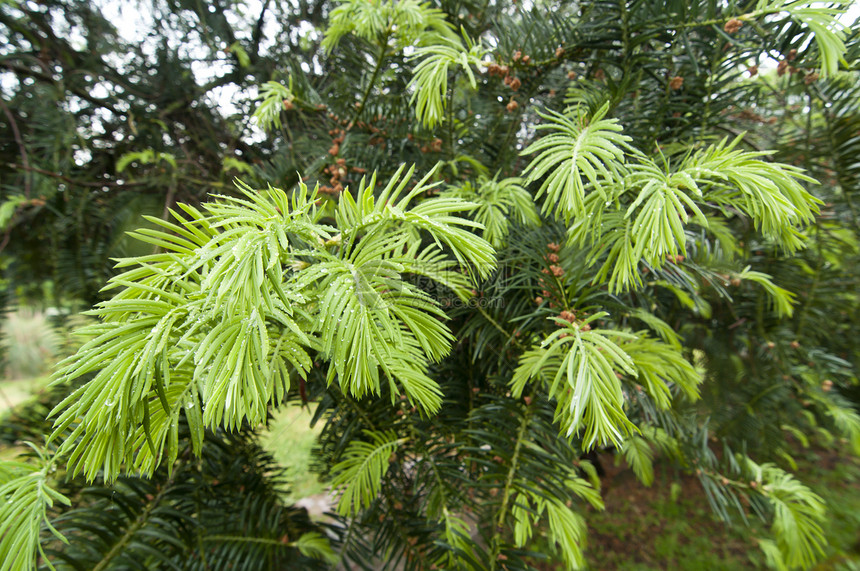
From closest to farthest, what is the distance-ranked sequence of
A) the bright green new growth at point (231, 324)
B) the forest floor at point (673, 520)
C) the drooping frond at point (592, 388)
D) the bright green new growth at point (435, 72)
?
the bright green new growth at point (231, 324) → the drooping frond at point (592, 388) → the bright green new growth at point (435, 72) → the forest floor at point (673, 520)

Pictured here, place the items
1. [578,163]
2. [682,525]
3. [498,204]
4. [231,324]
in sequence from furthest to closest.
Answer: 1. [682,525]
2. [498,204]
3. [578,163]
4. [231,324]

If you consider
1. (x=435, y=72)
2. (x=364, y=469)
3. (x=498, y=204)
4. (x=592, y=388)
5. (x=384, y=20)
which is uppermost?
(x=384, y=20)

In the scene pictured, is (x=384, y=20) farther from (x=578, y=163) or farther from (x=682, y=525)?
(x=682, y=525)

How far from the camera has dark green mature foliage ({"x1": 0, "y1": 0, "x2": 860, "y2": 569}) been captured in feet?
1.17

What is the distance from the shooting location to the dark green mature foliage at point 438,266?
355 mm

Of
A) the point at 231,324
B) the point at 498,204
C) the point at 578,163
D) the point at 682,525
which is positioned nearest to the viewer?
the point at 231,324

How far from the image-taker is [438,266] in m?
0.54

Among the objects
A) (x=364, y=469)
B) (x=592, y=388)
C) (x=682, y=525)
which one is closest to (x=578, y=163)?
(x=592, y=388)

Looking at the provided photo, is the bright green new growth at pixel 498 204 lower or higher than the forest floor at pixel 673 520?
higher

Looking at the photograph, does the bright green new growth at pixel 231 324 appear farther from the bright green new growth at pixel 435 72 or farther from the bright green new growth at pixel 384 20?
the bright green new growth at pixel 384 20

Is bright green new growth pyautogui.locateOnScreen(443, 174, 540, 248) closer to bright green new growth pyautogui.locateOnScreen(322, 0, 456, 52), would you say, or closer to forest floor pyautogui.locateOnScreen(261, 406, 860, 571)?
bright green new growth pyautogui.locateOnScreen(322, 0, 456, 52)

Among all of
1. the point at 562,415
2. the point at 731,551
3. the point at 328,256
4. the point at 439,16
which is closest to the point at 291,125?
the point at 439,16

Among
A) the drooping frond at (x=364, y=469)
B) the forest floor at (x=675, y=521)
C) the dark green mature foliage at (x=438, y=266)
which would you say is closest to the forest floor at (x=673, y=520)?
the forest floor at (x=675, y=521)

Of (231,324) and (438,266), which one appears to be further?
(438,266)
